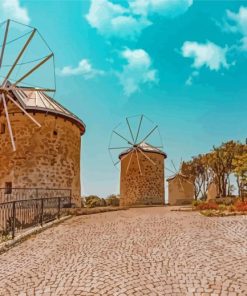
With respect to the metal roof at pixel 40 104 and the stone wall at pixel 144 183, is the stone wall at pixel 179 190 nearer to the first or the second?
the stone wall at pixel 144 183

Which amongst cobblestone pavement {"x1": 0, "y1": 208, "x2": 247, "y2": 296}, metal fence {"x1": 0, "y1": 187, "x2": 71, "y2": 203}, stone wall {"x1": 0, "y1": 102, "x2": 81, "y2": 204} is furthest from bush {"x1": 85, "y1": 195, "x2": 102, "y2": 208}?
cobblestone pavement {"x1": 0, "y1": 208, "x2": 247, "y2": 296}

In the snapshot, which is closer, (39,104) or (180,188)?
(39,104)

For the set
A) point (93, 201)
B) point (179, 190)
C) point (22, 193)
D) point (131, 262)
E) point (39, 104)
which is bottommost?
point (131, 262)

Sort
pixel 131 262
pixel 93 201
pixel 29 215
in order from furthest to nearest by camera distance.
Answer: pixel 93 201
pixel 29 215
pixel 131 262

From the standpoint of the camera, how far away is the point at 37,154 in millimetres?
20484

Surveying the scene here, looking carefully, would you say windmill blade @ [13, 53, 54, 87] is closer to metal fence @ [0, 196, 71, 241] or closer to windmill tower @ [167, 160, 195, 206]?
metal fence @ [0, 196, 71, 241]

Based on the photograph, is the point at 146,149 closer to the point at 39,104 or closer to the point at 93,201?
the point at 93,201

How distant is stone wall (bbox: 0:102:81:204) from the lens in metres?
20.2

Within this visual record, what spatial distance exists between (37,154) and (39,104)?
11.8ft

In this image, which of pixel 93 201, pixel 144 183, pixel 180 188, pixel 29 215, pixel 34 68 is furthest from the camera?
pixel 180 188

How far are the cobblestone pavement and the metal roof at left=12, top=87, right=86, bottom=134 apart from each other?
10962 millimetres

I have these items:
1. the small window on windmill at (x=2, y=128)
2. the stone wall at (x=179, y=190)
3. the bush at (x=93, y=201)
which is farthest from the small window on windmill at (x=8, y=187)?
the stone wall at (x=179, y=190)

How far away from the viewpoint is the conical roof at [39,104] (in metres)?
20.7

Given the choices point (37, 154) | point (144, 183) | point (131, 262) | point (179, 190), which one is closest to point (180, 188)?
point (179, 190)
